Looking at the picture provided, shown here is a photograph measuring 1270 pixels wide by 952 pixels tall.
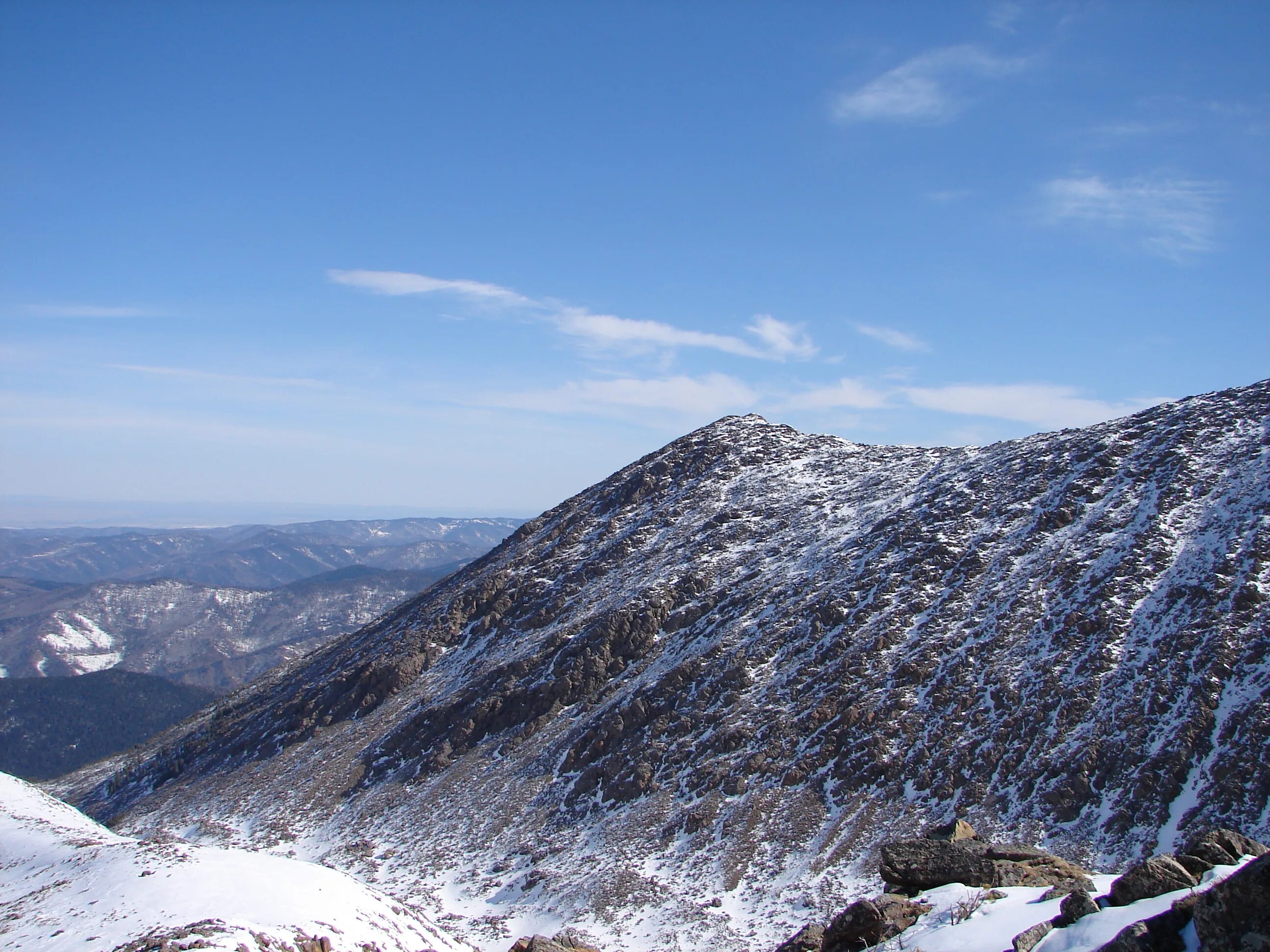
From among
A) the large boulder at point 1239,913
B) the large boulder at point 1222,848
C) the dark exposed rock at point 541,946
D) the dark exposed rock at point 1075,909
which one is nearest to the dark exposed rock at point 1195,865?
the large boulder at point 1222,848

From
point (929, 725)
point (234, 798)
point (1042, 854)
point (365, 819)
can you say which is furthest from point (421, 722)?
point (1042, 854)

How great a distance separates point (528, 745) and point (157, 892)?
99.8 ft

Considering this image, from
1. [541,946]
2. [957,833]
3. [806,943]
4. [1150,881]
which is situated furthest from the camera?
[957,833]

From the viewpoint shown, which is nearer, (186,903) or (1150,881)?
(1150,881)

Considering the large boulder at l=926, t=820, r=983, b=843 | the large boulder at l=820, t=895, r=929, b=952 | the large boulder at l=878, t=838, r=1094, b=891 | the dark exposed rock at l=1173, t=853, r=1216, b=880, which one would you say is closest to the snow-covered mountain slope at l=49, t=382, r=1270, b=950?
the large boulder at l=926, t=820, r=983, b=843

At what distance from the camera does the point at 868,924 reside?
52.3ft

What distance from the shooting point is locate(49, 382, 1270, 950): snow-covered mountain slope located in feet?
118

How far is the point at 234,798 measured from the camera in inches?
2261

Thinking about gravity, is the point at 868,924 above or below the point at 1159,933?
below

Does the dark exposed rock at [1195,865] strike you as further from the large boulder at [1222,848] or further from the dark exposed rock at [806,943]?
the dark exposed rock at [806,943]

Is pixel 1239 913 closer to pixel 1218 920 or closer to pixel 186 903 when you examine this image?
pixel 1218 920

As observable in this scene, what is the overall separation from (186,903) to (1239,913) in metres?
27.9

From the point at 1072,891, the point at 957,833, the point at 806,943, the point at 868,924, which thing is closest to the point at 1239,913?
the point at 1072,891

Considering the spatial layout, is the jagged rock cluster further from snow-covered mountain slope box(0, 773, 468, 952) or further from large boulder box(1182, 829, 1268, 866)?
snow-covered mountain slope box(0, 773, 468, 952)
